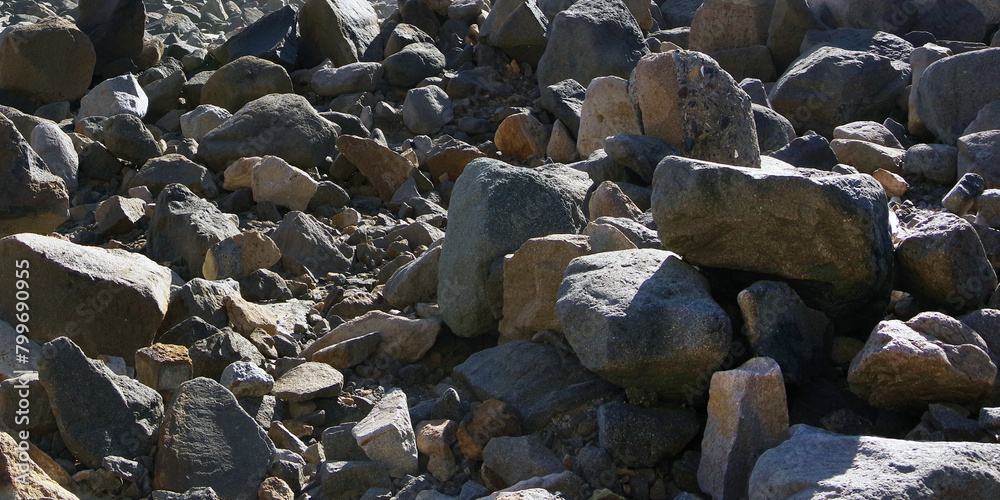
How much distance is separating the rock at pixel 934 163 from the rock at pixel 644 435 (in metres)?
2.75

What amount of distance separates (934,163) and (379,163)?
11.3 ft

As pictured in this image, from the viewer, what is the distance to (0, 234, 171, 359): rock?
3.83 metres

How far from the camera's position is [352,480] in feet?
10.0

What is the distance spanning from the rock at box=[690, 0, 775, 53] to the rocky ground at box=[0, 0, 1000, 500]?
0.95m

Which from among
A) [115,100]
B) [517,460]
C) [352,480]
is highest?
[517,460]

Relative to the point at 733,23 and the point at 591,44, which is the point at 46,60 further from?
the point at 733,23

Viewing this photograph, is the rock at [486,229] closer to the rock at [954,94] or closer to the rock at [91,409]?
the rock at [91,409]

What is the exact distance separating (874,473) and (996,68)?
4099 millimetres

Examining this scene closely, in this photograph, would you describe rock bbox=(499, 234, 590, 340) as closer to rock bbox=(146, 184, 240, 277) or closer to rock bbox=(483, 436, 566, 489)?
rock bbox=(483, 436, 566, 489)

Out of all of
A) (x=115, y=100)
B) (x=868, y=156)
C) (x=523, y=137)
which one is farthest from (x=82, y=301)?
(x=115, y=100)

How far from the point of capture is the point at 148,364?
3.57 metres

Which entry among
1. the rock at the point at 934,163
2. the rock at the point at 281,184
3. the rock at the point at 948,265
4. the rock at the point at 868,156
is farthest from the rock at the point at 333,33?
the rock at the point at 948,265

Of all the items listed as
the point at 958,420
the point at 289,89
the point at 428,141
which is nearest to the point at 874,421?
the point at 958,420

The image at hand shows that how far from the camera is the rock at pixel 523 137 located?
6.62m
